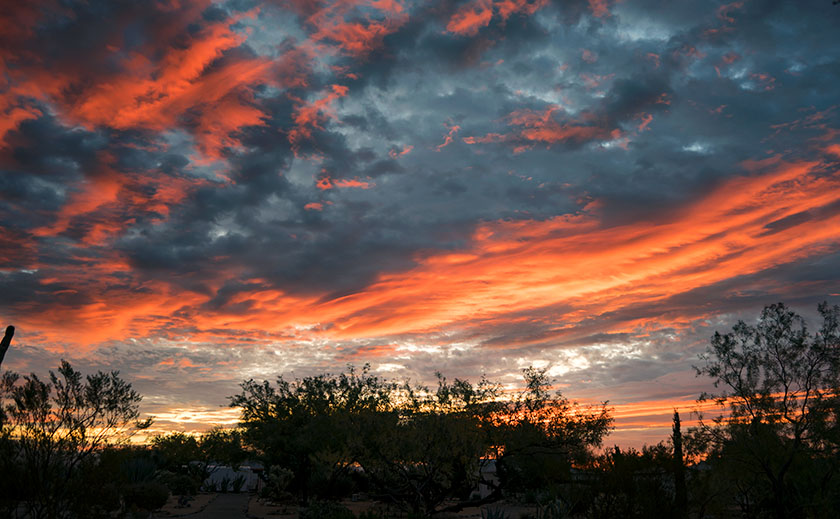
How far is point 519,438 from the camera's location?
28.3 meters

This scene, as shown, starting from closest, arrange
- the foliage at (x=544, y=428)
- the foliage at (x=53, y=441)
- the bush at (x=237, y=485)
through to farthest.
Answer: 1. the foliage at (x=53, y=441)
2. the foliage at (x=544, y=428)
3. the bush at (x=237, y=485)

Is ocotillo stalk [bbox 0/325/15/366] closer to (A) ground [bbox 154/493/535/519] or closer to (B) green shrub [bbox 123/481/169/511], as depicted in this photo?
(B) green shrub [bbox 123/481/169/511]

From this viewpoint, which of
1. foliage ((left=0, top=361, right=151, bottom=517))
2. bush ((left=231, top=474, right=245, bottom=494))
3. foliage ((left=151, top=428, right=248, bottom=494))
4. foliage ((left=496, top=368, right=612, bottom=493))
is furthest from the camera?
bush ((left=231, top=474, right=245, bottom=494))

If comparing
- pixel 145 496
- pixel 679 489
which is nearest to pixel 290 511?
pixel 145 496

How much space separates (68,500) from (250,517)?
51.4 ft

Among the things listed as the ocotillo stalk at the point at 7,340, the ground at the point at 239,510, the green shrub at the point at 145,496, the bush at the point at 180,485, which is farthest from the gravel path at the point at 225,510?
the ocotillo stalk at the point at 7,340

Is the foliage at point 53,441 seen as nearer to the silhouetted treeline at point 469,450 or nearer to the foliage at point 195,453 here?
the silhouetted treeline at point 469,450

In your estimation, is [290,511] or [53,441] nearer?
[53,441]

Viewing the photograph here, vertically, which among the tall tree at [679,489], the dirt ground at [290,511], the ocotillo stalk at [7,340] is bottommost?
the dirt ground at [290,511]

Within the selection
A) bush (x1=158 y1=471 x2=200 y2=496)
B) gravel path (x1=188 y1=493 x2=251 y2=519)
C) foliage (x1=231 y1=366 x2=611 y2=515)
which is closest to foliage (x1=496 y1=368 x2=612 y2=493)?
foliage (x1=231 y1=366 x2=611 y2=515)

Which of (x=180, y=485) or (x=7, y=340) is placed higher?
(x=7, y=340)

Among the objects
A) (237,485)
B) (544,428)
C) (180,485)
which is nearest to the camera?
(544,428)

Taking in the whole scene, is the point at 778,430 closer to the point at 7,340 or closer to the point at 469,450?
the point at 469,450

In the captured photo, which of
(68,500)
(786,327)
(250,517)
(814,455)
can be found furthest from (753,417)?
(68,500)
